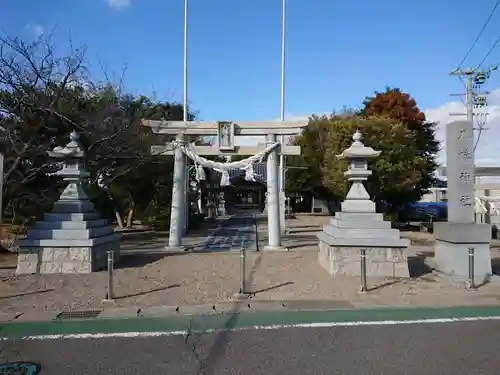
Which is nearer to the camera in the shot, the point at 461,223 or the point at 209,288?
the point at 209,288

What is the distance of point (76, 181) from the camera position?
12734 millimetres

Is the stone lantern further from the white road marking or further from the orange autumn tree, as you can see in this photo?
the orange autumn tree

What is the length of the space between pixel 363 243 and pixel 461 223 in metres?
2.33

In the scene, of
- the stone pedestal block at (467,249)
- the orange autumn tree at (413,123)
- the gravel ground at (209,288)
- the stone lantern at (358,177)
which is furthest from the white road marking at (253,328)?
the orange autumn tree at (413,123)

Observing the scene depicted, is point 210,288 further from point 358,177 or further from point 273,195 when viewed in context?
point 273,195

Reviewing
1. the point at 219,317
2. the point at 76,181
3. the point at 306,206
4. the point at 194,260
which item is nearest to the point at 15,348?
the point at 219,317

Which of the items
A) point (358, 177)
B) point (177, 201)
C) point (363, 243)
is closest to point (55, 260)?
point (177, 201)

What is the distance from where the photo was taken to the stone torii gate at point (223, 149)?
1698 centimetres

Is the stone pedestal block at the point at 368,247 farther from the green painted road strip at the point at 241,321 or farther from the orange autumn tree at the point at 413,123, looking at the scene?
the orange autumn tree at the point at 413,123

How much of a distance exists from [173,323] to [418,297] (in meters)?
5.01

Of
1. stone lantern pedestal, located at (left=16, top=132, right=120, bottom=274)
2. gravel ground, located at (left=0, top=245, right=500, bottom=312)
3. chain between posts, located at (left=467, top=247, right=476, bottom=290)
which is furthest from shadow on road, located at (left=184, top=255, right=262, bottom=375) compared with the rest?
chain between posts, located at (left=467, top=247, right=476, bottom=290)

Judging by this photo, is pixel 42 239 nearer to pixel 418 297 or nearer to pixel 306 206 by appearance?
pixel 418 297

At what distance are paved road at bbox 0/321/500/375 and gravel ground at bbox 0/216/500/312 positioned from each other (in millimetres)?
2247

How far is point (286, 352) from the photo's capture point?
19.3 feet
